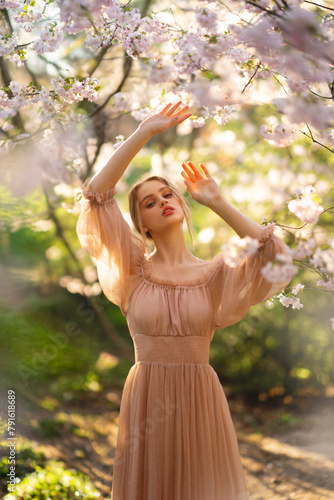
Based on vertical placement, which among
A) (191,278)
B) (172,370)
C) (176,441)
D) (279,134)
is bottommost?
(176,441)

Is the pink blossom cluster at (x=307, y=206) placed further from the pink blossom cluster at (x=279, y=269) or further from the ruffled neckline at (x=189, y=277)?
the ruffled neckline at (x=189, y=277)

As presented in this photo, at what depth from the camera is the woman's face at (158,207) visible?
201 centimetres

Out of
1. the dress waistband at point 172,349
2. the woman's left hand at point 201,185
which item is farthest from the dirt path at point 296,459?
the woman's left hand at point 201,185

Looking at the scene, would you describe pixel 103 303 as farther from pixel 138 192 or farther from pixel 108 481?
pixel 138 192

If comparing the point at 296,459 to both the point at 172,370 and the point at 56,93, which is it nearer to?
the point at 172,370

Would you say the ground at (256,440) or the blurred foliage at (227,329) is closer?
the ground at (256,440)

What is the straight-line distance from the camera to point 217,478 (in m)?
1.87

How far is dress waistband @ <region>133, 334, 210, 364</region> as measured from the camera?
1.93m

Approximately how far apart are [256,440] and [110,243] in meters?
3.09

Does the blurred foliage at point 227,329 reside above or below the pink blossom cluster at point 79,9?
below

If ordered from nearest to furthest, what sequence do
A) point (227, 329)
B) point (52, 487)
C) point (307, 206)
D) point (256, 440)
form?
point (307, 206), point (52, 487), point (256, 440), point (227, 329)

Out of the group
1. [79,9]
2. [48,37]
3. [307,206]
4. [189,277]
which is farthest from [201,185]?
[48,37]

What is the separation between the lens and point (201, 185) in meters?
1.86

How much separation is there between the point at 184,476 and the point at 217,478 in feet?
0.41
